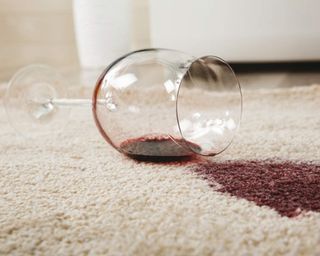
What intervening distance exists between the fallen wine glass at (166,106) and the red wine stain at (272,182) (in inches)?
1.7

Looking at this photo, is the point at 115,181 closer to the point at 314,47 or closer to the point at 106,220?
the point at 106,220

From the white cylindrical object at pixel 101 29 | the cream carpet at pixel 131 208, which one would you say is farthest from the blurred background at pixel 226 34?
the cream carpet at pixel 131 208

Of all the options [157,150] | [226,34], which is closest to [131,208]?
[157,150]

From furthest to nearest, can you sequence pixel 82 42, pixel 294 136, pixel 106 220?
pixel 82 42
pixel 294 136
pixel 106 220

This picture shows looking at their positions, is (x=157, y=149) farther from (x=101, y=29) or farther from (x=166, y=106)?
(x=101, y=29)

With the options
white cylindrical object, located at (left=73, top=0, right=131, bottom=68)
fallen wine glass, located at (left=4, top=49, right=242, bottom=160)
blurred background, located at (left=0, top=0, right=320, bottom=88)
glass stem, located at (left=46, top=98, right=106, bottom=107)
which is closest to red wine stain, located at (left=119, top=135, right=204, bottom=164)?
fallen wine glass, located at (left=4, top=49, right=242, bottom=160)

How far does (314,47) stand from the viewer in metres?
1.42

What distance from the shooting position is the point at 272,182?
56 centimetres

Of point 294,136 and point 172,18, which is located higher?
point 172,18

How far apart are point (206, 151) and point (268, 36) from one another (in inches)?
35.4

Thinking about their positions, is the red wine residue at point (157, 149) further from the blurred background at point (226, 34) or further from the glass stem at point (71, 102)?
the blurred background at point (226, 34)

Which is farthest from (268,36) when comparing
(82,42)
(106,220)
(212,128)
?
(106,220)

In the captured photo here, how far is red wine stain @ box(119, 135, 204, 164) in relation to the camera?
65cm

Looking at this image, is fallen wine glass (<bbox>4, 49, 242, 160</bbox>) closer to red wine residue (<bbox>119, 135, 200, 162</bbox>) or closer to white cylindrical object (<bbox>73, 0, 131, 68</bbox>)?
red wine residue (<bbox>119, 135, 200, 162</bbox>)
